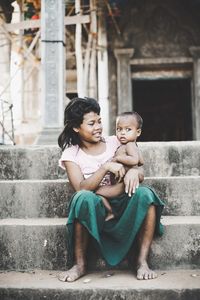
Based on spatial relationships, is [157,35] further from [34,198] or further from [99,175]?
[99,175]

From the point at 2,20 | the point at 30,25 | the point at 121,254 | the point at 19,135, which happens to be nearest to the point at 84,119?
the point at 121,254

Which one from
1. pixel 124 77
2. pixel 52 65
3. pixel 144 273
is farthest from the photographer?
pixel 124 77

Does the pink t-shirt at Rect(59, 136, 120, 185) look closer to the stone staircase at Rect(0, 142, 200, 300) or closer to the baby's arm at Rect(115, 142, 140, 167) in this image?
the baby's arm at Rect(115, 142, 140, 167)

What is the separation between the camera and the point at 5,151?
4.50m

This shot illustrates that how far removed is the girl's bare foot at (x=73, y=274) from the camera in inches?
112

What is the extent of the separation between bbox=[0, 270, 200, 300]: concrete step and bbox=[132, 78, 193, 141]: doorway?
33.4ft

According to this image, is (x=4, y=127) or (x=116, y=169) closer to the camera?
(x=116, y=169)

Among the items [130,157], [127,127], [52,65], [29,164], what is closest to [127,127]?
[127,127]

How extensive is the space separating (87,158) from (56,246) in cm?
78

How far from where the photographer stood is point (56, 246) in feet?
10.7

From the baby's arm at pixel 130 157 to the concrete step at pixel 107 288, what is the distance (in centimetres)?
87

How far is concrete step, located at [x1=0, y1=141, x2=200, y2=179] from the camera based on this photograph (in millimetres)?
4359

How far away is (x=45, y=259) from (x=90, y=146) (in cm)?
103

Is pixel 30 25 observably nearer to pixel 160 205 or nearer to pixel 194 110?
pixel 194 110
